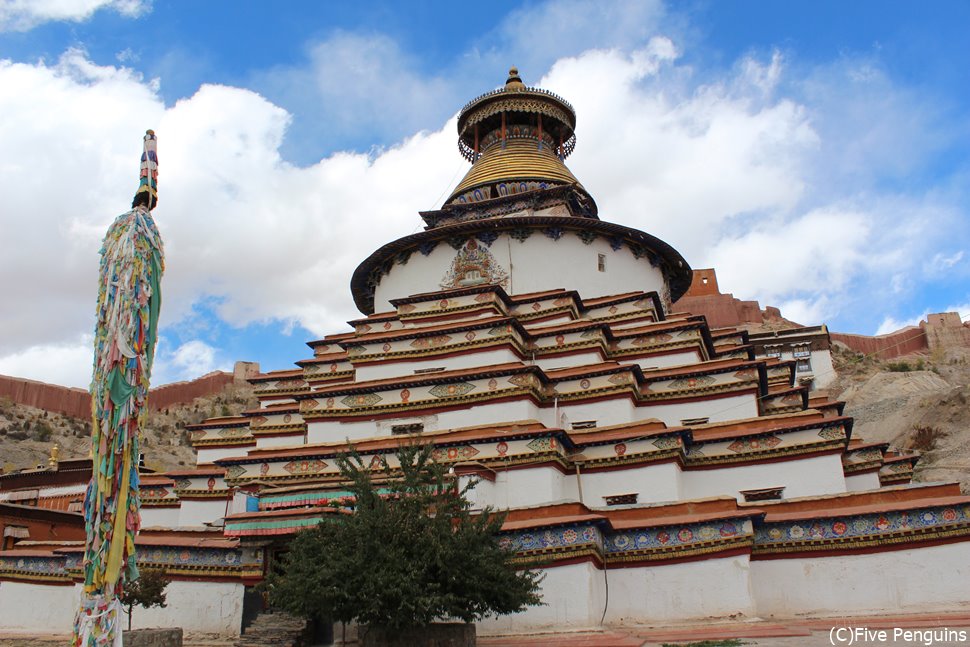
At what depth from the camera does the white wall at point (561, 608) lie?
10.5 metres

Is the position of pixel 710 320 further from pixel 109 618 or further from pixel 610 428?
pixel 109 618

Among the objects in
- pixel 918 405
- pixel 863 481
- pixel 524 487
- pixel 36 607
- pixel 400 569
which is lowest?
pixel 36 607

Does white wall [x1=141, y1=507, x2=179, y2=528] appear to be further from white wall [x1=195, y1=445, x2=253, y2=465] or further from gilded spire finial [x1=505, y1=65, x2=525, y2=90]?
gilded spire finial [x1=505, y1=65, x2=525, y2=90]

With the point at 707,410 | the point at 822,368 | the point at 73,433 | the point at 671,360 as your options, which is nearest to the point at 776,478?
the point at 707,410

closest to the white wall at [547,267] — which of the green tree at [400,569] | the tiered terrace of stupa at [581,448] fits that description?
the tiered terrace of stupa at [581,448]

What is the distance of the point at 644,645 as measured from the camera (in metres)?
9.36

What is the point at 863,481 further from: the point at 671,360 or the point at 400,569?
the point at 400,569

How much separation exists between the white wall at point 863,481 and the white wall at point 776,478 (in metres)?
1.92

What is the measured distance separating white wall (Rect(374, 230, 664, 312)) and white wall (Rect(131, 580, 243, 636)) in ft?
30.2

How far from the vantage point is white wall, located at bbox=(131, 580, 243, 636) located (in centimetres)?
1175

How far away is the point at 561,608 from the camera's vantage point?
10.6 meters

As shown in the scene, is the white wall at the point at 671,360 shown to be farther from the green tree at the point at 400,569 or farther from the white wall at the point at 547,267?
the green tree at the point at 400,569

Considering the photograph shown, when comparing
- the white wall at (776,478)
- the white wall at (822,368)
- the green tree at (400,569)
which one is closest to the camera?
the green tree at (400,569)

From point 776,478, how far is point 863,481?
8.28 ft
